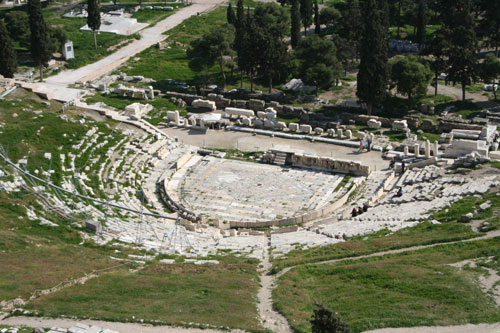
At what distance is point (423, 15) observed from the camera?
102 m

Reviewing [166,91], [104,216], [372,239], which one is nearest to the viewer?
[372,239]

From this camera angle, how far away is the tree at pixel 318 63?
86.7 metres

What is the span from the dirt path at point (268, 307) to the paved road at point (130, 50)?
52.2m

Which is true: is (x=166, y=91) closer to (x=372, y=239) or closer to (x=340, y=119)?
(x=340, y=119)

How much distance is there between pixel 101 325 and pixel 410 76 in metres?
57.0

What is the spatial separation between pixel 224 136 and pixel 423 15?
137 feet

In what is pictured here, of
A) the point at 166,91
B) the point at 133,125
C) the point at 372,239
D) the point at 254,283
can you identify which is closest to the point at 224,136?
the point at 133,125

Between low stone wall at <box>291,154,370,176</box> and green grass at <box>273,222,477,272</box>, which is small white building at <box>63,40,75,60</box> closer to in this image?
low stone wall at <box>291,154,370,176</box>

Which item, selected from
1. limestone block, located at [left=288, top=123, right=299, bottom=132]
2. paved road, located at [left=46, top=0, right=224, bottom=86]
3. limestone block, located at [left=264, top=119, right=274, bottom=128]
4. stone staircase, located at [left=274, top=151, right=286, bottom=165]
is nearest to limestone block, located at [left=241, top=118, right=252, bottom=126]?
limestone block, located at [left=264, top=119, right=274, bottom=128]

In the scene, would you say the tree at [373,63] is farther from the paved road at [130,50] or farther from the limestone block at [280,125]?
the paved road at [130,50]

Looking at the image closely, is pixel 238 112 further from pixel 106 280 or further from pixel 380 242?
pixel 106 280

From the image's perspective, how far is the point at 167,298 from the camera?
125ft

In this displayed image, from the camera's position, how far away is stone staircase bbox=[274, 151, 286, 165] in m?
68.9

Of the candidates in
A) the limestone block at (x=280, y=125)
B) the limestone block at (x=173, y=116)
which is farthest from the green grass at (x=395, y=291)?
the limestone block at (x=173, y=116)
